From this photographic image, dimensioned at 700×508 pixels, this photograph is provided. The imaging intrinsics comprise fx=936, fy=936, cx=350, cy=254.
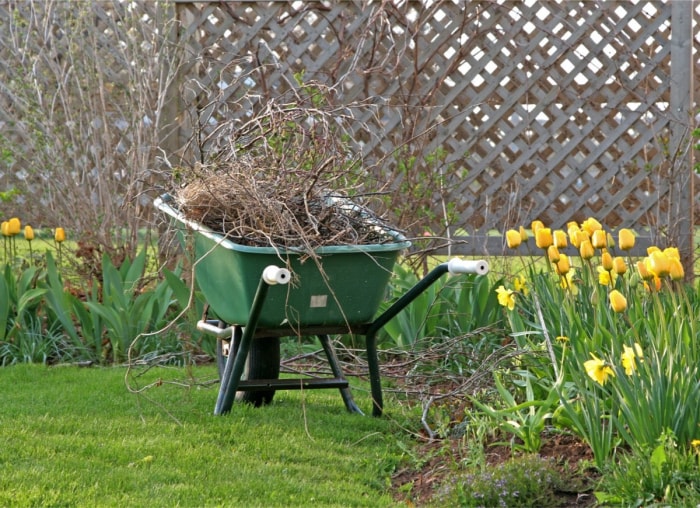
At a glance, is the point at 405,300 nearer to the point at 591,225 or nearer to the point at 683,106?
the point at 591,225

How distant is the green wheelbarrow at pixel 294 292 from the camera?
2918 millimetres

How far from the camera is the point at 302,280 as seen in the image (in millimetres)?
2982

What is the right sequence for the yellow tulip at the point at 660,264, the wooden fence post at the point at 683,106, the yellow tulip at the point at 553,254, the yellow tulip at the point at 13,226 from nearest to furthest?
the yellow tulip at the point at 660,264, the yellow tulip at the point at 553,254, the yellow tulip at the point at 13,226, the wooden fence post at the point at 683,106

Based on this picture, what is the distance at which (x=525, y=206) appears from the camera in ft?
20.5

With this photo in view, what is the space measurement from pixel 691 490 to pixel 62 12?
4.63 m

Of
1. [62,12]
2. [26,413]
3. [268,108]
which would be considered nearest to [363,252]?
[268,108]

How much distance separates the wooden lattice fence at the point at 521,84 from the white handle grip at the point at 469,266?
308 centimetres

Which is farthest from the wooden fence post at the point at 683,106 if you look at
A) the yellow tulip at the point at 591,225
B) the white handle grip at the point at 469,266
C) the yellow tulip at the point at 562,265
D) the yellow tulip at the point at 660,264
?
the yellow tulip at the point at 660,264

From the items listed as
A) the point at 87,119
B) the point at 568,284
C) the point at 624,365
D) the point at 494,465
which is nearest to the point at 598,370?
the point at 624,365

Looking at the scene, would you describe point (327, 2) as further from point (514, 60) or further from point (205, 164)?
point (205, 164)

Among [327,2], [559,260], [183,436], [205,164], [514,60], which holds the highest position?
[327,2]

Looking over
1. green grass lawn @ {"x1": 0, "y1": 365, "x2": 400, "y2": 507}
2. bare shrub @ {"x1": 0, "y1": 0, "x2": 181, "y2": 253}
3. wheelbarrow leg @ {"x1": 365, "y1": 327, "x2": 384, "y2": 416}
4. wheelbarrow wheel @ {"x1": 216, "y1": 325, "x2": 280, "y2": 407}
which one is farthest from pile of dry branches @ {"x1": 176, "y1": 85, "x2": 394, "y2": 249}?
bare shrub @ {"x1": 0, "y1": 0, "x2": 181, "y2": 253}

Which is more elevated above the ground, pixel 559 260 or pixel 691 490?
pixel 559 260

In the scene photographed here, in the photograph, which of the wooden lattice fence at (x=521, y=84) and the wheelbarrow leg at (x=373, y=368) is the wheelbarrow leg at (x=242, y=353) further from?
the wooden lattice fence at (x=521, y=84)
